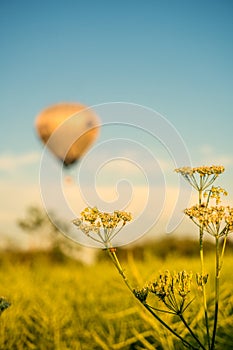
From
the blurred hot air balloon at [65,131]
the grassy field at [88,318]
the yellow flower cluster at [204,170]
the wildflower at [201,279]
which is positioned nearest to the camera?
the wildflower at [201,279]

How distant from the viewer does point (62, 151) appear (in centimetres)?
2744

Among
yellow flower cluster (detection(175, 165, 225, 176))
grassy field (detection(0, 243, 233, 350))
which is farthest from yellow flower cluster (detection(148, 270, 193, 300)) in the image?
grassy field (detection(0, 243, 233, 350))

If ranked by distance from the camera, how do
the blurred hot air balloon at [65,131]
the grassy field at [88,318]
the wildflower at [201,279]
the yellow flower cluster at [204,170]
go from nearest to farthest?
the wildflower at [201,279]
the yellow flower cluster at [204,170]
the grassy field at [88,318]
the blurred hot air balloon at [65,131]

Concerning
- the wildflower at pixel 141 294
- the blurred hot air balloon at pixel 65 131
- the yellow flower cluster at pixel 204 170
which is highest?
the blurred hot air balloon at pixel 65 131

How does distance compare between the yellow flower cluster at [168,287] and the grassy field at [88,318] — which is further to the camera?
the grassy field at [88,318]

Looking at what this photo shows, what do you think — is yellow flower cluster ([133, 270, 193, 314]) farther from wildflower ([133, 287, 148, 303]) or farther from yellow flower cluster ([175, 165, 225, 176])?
yellow flower cluster ([175, 165, 225, 176])

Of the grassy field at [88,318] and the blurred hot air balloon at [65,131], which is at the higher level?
the blurred hot air balloon at [65,131]

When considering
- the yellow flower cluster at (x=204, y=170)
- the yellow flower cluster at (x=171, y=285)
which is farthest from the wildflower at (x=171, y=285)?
the yellow flower cluster at (x=204, y=170)

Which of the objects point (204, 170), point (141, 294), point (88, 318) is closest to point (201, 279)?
point (141, 294)

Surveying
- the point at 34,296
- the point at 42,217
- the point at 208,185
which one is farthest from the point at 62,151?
the point at 208,185

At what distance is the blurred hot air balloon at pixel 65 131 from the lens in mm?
27500

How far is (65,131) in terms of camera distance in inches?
1284

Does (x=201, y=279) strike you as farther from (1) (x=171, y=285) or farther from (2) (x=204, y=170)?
(2) (x=204, y=170)

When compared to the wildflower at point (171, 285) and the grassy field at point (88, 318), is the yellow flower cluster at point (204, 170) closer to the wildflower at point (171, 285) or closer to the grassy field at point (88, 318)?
the wildflower at point (171, 285)
